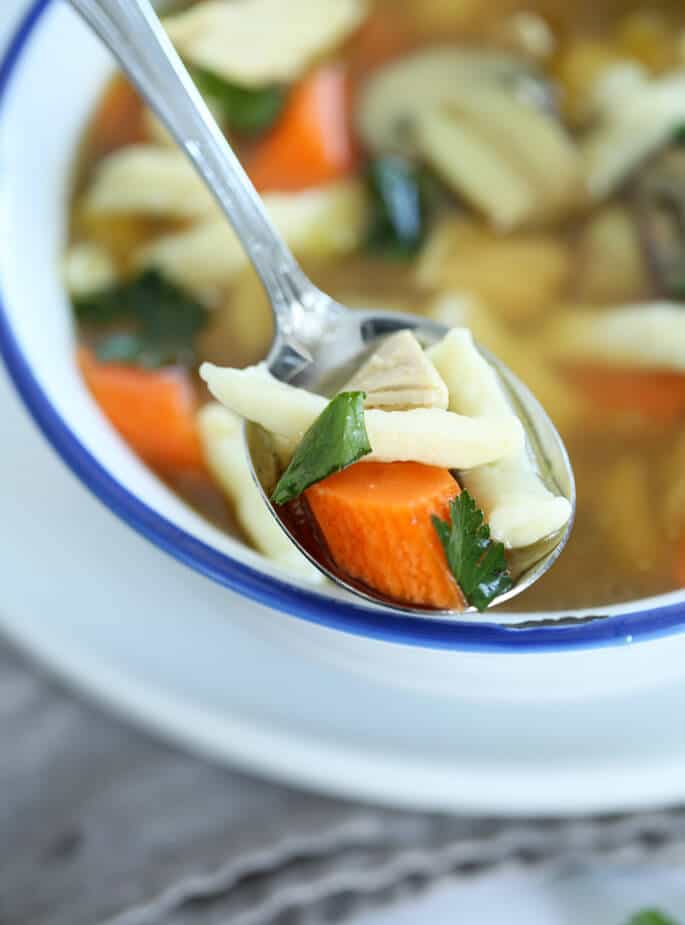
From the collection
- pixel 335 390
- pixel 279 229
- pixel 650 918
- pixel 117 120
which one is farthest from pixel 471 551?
pixel 117 120

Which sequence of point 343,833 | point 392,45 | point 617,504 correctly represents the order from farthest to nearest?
point 392,45 → point 617,504 → point 343,833

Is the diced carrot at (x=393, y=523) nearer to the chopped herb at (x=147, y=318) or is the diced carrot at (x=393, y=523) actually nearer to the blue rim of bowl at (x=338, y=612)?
the blue rim of bowl at (x=338, y=612)

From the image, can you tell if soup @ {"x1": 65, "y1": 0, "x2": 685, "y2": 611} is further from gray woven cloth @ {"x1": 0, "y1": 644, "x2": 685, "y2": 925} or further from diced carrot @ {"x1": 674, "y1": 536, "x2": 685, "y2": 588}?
gray woven cloth @ {"x1": 0, "y1": 644, "x2": 685, "y2": 925}

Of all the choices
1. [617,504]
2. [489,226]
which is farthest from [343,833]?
[489,226]

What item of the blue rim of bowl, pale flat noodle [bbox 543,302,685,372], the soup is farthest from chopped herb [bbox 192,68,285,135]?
the blue rim of bowl

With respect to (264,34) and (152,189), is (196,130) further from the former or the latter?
(264,34)

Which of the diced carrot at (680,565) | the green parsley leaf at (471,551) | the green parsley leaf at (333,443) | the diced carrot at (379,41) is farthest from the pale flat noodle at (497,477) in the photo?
the diced carrot at (379,41)

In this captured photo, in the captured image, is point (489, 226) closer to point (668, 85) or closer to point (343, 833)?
point (668, 85)
